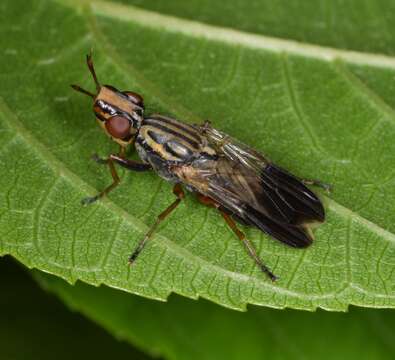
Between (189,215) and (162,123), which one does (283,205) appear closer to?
(189,215)

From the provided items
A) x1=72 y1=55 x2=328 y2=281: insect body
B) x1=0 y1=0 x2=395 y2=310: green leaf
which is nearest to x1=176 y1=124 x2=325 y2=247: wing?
x1=72 y1=55 x2=328 y2=281: insect body

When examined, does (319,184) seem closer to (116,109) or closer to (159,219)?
(159,219)

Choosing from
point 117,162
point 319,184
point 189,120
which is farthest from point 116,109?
point 319,184

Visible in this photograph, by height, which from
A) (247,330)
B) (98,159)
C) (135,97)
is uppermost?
(135,97)

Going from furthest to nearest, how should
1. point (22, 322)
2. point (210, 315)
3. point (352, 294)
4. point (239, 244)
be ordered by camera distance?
point (210, 315) < point (22, 322) < point (239, 244) < point (352, 294)

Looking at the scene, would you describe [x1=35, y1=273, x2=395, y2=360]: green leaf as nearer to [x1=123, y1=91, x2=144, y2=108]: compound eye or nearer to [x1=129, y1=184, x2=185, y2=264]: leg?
[x1=129, y1=184, x2=185, y2=264]: leg

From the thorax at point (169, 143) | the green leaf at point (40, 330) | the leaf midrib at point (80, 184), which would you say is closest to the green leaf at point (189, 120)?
the leaf midrib at point (80, 184)

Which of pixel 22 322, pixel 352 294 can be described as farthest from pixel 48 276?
pixel 352 294
